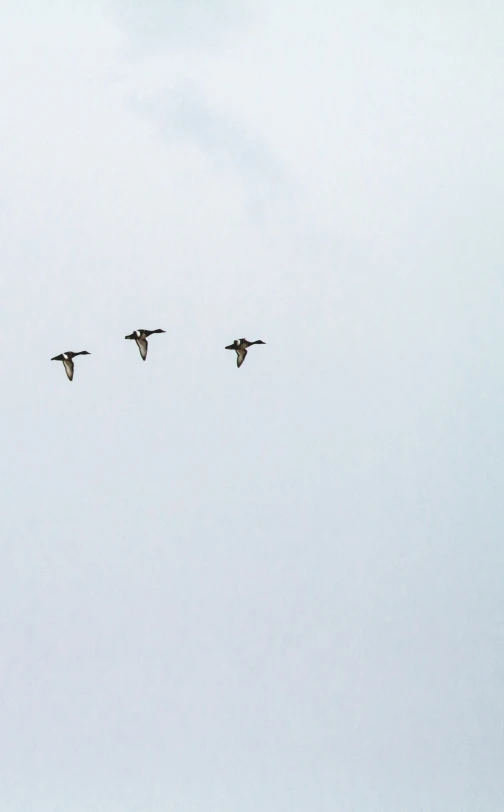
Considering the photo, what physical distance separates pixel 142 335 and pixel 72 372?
16.4ft

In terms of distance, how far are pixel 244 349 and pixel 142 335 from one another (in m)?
7.05

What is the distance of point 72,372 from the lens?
421ft

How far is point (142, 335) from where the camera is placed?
127 m

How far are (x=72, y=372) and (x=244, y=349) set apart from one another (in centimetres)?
1085

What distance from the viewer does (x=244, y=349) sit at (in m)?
131
